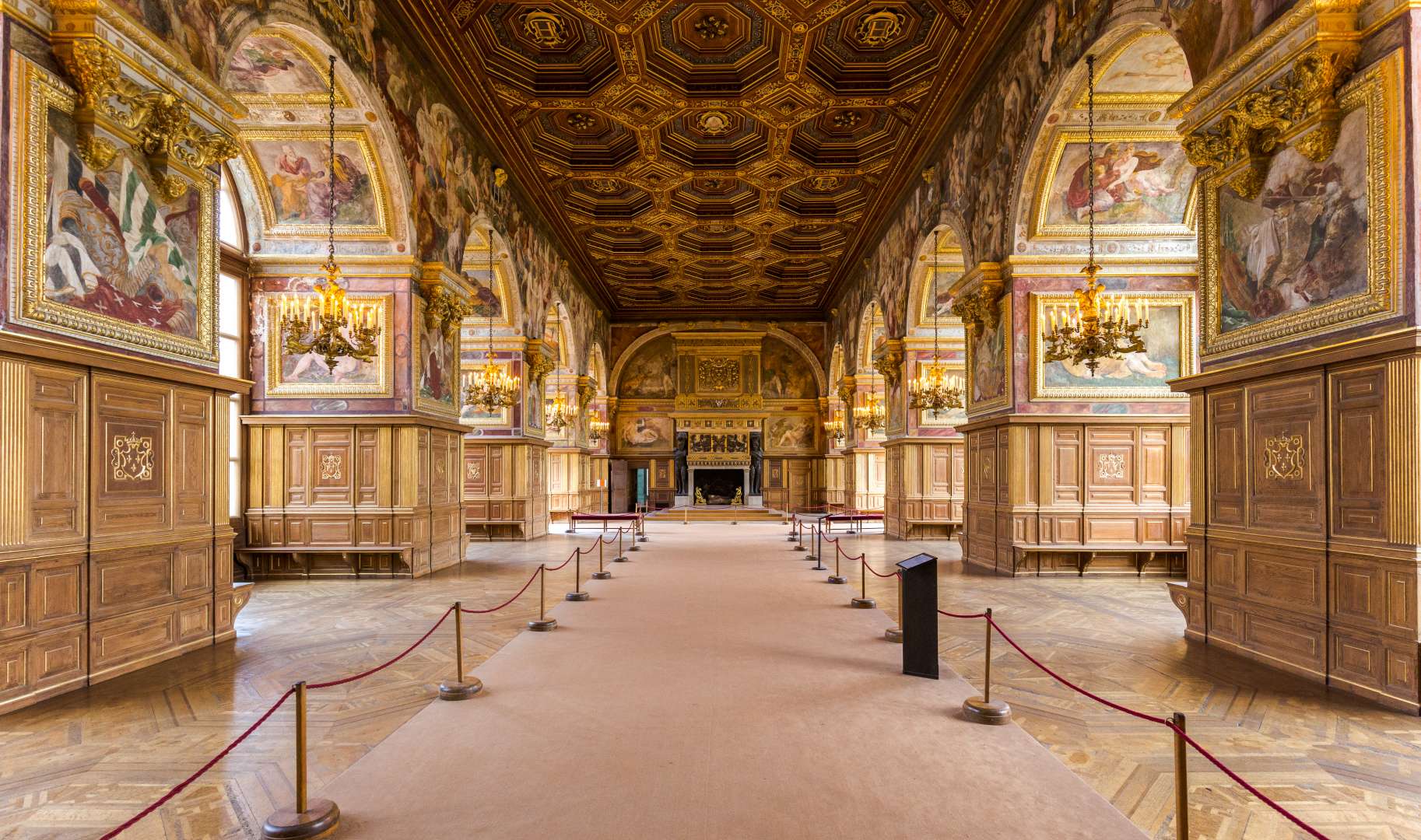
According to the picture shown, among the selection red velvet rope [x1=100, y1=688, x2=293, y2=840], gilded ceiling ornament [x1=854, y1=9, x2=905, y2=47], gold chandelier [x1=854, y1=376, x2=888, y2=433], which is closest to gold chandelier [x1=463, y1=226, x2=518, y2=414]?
gilded ceiling ornament [x1=854, y1=9, x2=905, y2=47]

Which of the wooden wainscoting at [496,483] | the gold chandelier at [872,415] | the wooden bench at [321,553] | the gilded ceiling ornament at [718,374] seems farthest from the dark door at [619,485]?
the wooden bench at [321,553]

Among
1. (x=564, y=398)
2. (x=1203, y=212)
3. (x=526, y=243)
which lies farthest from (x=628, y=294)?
(x=1203, y=212)

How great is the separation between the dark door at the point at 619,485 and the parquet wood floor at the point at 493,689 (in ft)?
84.4

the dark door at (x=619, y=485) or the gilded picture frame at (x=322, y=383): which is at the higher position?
the gilded picture frame at (x=322, y=383)

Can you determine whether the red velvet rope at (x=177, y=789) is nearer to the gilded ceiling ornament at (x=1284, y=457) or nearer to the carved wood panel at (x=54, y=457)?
the carved wood panel at (x=54, y=457)

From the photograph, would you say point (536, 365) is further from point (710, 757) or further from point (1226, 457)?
point (710, 757)

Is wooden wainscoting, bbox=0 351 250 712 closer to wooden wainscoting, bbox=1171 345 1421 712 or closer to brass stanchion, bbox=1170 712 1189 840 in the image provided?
brass stanchion, bbox=1170 712 1189 840

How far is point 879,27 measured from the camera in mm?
12156

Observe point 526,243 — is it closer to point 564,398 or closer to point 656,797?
point 564,398

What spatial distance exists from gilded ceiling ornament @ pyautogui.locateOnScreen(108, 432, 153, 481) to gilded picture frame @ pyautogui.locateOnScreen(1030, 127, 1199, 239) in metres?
11.7

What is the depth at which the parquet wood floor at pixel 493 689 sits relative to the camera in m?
3.71

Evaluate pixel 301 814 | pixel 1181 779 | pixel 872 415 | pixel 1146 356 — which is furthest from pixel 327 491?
pixel 872 415

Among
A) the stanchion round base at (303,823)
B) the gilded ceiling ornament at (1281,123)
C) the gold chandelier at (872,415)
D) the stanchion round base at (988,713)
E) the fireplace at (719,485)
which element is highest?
the gilded ceiling ornament at (1281,123)

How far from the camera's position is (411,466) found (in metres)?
12.0
